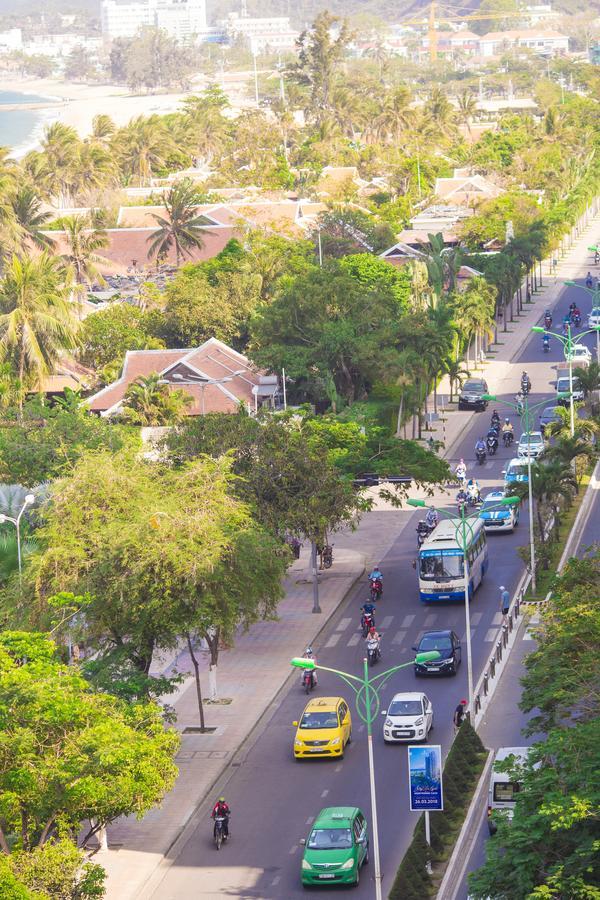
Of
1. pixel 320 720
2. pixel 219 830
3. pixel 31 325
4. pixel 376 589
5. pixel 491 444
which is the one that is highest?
pixel 31 325

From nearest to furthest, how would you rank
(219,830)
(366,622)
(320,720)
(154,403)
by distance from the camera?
(219,830)
(320,720)
(366,622)
(154,403)

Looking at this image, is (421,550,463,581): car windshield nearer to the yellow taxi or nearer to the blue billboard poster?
the yellow taxi

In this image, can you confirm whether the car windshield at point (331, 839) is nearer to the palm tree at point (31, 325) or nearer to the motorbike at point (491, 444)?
the motorbike at point (491, 444)

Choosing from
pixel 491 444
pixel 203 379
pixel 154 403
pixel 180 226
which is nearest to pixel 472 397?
pixel 491 444

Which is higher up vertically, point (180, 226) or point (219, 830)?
point (219, 830)

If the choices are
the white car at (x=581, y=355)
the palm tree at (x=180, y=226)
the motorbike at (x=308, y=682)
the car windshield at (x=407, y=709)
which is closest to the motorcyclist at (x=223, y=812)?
the car windshield at (x=407, y=709)

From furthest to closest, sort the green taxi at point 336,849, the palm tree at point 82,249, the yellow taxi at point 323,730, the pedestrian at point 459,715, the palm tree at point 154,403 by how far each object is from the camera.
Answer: the palm tree at point 82,249, the palm tree at point 154,403, the pedestrian at point 459,715, the yellow taxi at point 323,730, the green taxi at point 336,849

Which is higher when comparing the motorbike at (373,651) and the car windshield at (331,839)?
the car windshield at (331,839)

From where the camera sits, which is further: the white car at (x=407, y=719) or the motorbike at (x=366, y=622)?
the motorbike at (x=366, y=622)

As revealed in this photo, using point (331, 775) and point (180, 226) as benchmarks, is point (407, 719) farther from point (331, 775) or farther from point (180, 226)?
point (180, 226)
